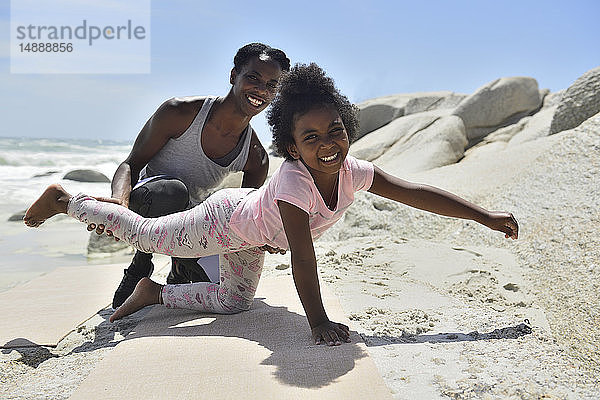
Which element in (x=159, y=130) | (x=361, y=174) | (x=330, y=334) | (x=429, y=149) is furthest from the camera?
(x=429, y=149)

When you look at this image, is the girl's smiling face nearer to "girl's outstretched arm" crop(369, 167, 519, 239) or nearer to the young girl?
the young girl

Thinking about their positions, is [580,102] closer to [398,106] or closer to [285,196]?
[285,196]

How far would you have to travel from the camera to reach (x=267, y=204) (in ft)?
7.66

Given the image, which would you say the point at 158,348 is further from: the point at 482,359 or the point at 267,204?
the point at 482,359

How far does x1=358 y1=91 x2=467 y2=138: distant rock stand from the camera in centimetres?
1210

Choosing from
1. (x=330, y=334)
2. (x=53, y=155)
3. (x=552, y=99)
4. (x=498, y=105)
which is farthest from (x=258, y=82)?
(x=53, y=155)

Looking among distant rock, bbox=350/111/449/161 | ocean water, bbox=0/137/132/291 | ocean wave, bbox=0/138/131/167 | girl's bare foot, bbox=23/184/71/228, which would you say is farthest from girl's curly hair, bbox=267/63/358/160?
ocean wave, bbox=0/138/131/167

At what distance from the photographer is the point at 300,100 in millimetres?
2246

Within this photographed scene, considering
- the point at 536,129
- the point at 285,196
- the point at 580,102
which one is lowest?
the point at 285,196

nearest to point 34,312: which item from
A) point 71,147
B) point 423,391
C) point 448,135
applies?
point 423,391

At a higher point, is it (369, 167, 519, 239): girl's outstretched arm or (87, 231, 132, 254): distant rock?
(369, 167, 519, 239): girl's outstretched arm

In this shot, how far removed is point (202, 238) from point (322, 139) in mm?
747

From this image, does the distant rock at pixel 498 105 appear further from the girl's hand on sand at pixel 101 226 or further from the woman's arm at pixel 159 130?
the girl's hand on sand at pixel 101 226

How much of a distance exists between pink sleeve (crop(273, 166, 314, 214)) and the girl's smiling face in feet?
0.24
